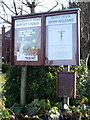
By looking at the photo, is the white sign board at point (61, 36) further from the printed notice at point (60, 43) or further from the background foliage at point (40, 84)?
the background foliage at point (40, 84)

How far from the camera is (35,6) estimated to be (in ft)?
44.7

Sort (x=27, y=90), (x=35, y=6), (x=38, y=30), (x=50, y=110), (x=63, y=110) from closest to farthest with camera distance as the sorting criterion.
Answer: (x=50, y=110) < (x=63, y=110) < (x=38, y=30) < (x=27, y=90) < (x=35, y=6)

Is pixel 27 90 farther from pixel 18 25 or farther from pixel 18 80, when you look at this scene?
pixel 18 25

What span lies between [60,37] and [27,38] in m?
0.80

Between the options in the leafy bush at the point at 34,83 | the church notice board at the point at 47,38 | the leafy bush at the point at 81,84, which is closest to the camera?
the church notice board at the point at 47,38

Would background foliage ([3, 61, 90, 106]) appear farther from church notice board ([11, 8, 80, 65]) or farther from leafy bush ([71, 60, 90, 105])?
church notice board ([11, 8, 80, 65])

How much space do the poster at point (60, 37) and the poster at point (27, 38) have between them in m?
0.27

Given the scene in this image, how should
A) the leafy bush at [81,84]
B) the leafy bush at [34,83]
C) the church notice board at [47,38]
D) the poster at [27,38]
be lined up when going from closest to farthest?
the church notice board at [47,38], the poster at [27,38], the leafy bush at [34,83], the leafy bush at [81,84]

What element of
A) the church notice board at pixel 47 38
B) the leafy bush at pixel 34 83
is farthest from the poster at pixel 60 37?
the leafy bush at pixel 34 83

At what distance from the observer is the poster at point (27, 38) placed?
5.21 m

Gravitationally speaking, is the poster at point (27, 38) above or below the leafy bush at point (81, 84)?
above

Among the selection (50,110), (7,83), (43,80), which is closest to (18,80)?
(7,83)

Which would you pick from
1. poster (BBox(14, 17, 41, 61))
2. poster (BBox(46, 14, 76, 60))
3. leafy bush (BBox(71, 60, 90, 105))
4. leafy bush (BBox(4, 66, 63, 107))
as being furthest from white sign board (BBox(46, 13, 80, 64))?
leafy bush (BBox(71, 60, 90, 105))

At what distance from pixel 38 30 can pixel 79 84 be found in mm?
1738
